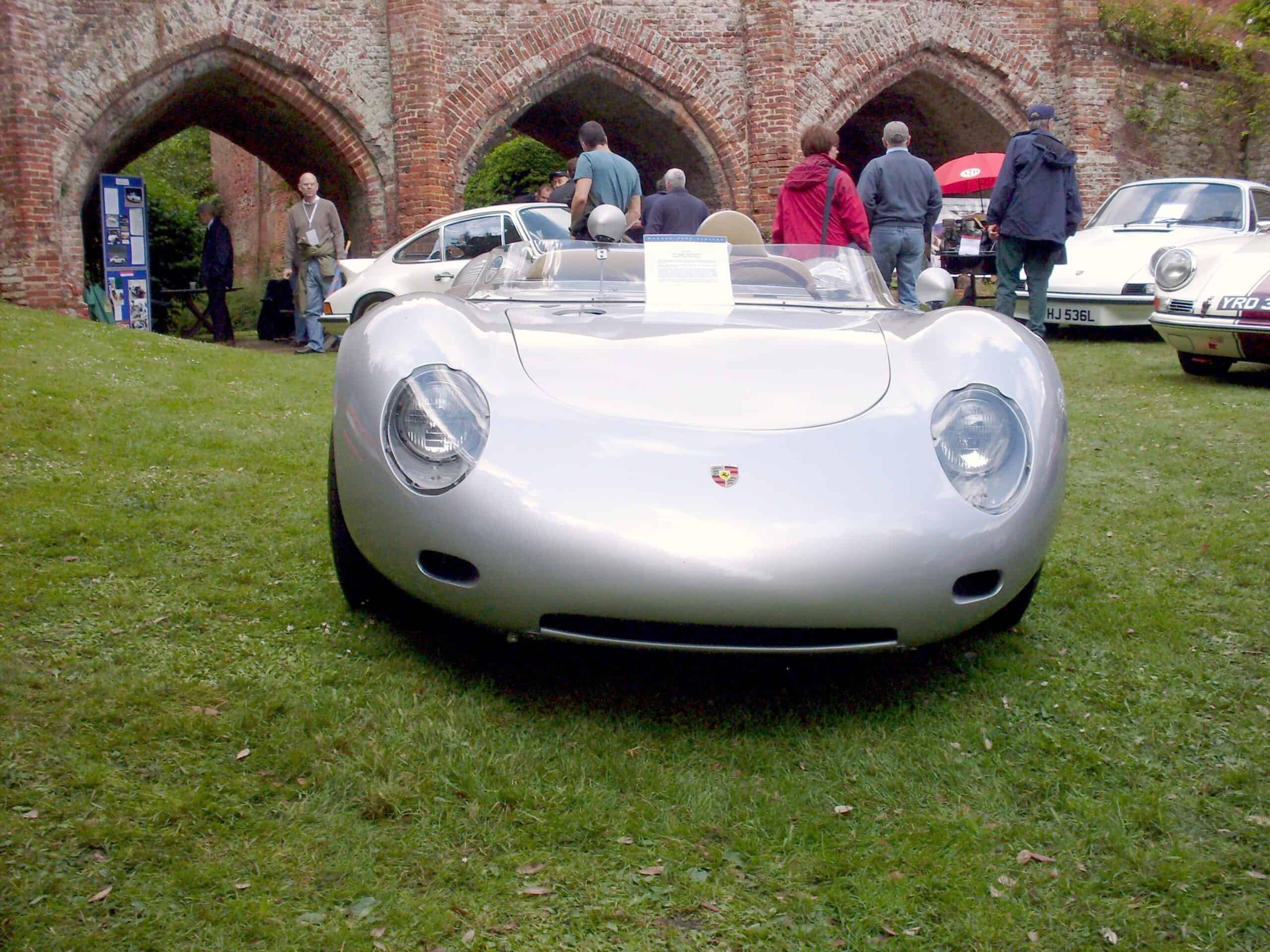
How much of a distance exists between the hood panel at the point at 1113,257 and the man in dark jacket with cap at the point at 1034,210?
2064mm

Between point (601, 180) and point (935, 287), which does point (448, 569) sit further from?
point (601, 180)

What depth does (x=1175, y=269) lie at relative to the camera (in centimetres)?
782

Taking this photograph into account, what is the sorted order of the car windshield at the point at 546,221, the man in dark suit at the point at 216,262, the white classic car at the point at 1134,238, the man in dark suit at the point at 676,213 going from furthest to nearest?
the man in dark suit at the point at 216,262
the car windshield at the point at 546,221
the white classic car at the point at 1134,238
the man in dark suit at the point at 676,213

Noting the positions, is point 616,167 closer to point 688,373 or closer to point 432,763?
point 688,373

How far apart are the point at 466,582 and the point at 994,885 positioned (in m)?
1.31

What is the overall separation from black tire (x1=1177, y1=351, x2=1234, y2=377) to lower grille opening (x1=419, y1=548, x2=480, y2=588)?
664 centimetres

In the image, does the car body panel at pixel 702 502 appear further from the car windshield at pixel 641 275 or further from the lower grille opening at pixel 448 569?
the car windshield at pixel 641 275

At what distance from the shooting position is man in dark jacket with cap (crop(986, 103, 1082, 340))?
27.2 feet

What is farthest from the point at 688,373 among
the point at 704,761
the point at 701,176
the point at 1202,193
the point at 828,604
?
the point at 701,176

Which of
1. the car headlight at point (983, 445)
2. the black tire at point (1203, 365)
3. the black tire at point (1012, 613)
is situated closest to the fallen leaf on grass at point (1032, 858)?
the car headlight at point (983, 445)

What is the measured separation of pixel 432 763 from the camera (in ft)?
8.07

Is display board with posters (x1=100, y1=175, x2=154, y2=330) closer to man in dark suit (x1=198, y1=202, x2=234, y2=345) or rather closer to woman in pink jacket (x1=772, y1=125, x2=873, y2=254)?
man in dark suit (x1=198, y1=202, x2=234, y2=345)

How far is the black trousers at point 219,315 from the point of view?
15.2 metres

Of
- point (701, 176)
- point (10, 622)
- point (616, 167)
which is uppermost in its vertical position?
point (701, 176)
